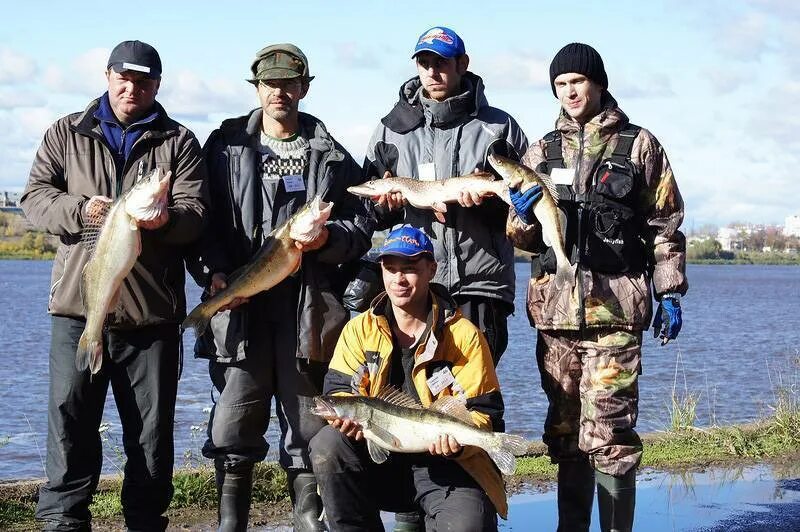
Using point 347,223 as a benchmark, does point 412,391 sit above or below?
below

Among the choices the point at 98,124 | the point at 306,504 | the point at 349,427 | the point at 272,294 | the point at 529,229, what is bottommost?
the point at 306,504

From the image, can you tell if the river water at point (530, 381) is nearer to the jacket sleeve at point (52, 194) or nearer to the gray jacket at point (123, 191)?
the gray jacket at point (123, 191)

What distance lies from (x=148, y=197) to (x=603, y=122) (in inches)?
101

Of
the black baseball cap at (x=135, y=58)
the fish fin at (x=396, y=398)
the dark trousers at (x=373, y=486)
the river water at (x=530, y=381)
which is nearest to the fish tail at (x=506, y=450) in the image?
the dark trousers at (x=373, y=486)

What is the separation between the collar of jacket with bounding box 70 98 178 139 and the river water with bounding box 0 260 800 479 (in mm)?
2951

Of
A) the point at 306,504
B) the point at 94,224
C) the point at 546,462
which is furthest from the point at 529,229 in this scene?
the point at 546,462

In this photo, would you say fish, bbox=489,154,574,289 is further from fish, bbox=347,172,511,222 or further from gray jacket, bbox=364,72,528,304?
gray jacket, bbox=364,72,528,304

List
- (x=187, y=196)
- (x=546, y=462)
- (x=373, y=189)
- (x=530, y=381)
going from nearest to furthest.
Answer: (x=187, y=196)
(x=373, y=189)
(x=546, y=462)
(x=530, y=381)

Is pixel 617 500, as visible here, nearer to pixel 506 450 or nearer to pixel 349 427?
pixel 506 450

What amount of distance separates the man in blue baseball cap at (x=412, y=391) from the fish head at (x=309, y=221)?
42cm

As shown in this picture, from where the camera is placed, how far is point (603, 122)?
614 cm

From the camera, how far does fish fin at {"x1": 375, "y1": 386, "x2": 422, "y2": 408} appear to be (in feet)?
17.6

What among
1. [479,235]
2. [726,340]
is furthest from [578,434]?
[726,340]

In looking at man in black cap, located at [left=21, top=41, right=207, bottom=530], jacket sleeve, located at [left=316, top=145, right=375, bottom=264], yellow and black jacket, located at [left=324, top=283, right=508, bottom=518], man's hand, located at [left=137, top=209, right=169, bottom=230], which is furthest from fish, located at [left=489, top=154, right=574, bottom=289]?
man's hand, located at [left=137, top=209, right=169, bottom=230]
